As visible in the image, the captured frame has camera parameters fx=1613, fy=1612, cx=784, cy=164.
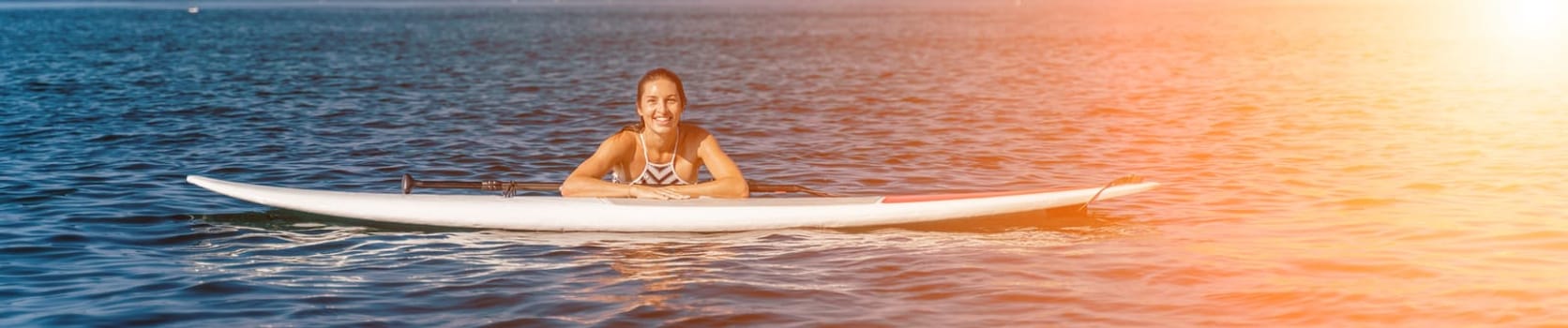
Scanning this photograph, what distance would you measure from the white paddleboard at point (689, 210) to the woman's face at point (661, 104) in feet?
2.18

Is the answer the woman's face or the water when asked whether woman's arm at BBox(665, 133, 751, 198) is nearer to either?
the water

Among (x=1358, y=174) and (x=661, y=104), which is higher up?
(x=661, y=104)

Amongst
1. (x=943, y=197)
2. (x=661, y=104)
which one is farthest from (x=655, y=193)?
(x=943, y=197)

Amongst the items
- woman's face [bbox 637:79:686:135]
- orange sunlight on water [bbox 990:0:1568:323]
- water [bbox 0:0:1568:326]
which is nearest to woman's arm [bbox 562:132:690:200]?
water [bbox 0:0:1568:326]

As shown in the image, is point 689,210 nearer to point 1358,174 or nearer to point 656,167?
point 656,167

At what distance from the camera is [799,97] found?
97.2 feet

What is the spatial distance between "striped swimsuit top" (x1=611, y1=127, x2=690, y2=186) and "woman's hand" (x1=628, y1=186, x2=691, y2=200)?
0.25 ft

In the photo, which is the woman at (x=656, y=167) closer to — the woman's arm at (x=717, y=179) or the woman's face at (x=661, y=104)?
the woman's arm at (x=717, y=179)

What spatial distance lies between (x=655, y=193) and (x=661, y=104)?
2.80 feet

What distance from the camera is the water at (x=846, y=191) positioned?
8.69 meters

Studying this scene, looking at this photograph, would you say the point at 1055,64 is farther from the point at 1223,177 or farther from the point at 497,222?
the point at 497,222

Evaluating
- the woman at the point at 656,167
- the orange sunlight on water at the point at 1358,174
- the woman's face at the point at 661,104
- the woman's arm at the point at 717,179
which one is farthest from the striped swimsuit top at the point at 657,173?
the orange sunlight on water at the point at 1358,174

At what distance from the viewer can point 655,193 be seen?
427 inches

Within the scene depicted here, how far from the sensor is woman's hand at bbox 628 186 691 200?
10789 millimetres
